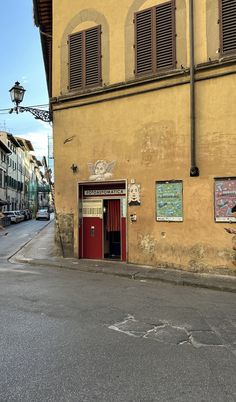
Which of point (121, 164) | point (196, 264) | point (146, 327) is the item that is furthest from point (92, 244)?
point (146, 327)

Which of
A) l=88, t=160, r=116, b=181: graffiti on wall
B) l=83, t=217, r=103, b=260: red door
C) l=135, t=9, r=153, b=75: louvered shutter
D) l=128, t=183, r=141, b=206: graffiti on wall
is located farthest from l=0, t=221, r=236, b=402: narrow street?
l=135, t=9, r=153, b=75: louvered shutter

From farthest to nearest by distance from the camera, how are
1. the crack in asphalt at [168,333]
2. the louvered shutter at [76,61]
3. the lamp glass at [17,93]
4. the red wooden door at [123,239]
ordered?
1. the lamp glass at [17,93]
2. the louvered shutter at [76,61]
3. the red wooden door at [123,239]
4. the crack in asphalt at [168,333]

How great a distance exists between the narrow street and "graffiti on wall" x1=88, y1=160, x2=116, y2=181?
5.22m

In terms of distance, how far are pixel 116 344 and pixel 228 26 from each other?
9.37 metres

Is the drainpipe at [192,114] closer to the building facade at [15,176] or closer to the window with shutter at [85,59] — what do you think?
the window with shutter at [85,59]

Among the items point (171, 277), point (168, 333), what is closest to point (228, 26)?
point (171, 277)

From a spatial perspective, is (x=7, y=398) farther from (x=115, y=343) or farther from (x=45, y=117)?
(x=45, y=117)

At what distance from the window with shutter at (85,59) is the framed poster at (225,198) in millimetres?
5447

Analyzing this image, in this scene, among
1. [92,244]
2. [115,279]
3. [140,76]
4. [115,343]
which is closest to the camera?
[115,343]

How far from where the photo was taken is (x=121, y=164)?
1344 centimetres

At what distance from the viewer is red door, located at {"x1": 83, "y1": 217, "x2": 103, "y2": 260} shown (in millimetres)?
14234

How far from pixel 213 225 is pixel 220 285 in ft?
7.22

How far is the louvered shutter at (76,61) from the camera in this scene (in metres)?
14.4

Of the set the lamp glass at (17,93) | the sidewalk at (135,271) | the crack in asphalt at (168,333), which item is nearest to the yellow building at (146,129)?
the sidewalk at (135,271)
